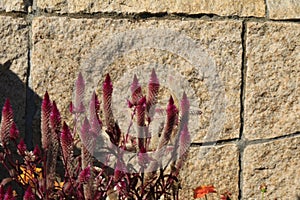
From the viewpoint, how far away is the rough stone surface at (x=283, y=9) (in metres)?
2.90

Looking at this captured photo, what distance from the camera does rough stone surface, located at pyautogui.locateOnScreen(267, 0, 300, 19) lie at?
2.90 m

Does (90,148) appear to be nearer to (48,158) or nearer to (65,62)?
(48,158)

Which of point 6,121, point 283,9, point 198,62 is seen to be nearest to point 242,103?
point 198,62

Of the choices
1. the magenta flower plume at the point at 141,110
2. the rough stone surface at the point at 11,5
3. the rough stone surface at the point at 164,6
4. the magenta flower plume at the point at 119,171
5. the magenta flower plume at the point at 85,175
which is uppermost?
the rough stone surface at the point at 164,6

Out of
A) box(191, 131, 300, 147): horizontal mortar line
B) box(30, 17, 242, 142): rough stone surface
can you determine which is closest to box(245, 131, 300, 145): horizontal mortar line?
box(191, 131, 300, 147): horizontal mortar line

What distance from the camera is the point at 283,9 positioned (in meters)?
2.91

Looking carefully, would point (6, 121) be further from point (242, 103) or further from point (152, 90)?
point (242, 103)

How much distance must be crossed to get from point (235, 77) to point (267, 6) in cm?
36

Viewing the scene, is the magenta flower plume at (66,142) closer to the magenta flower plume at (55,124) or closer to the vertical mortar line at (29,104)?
the magenta flower plume at (55,124)

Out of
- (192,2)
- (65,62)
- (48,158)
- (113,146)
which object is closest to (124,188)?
(113,146)

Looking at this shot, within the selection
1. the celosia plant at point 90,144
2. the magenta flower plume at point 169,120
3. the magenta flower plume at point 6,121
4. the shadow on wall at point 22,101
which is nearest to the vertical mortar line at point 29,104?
the shadow on wall at point 22,101

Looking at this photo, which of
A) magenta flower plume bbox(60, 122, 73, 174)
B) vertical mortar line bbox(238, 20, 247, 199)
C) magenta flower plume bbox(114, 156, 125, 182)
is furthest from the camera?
vertical mortar line bbox(238, 20, 247, 199)

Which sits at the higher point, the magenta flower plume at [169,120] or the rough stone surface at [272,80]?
the rough stone surface at [272,80]

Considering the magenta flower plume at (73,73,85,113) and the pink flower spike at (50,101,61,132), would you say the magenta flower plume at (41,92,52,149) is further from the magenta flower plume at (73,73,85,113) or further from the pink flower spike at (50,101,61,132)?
the magenta flower plume at (73,73,85,113)
